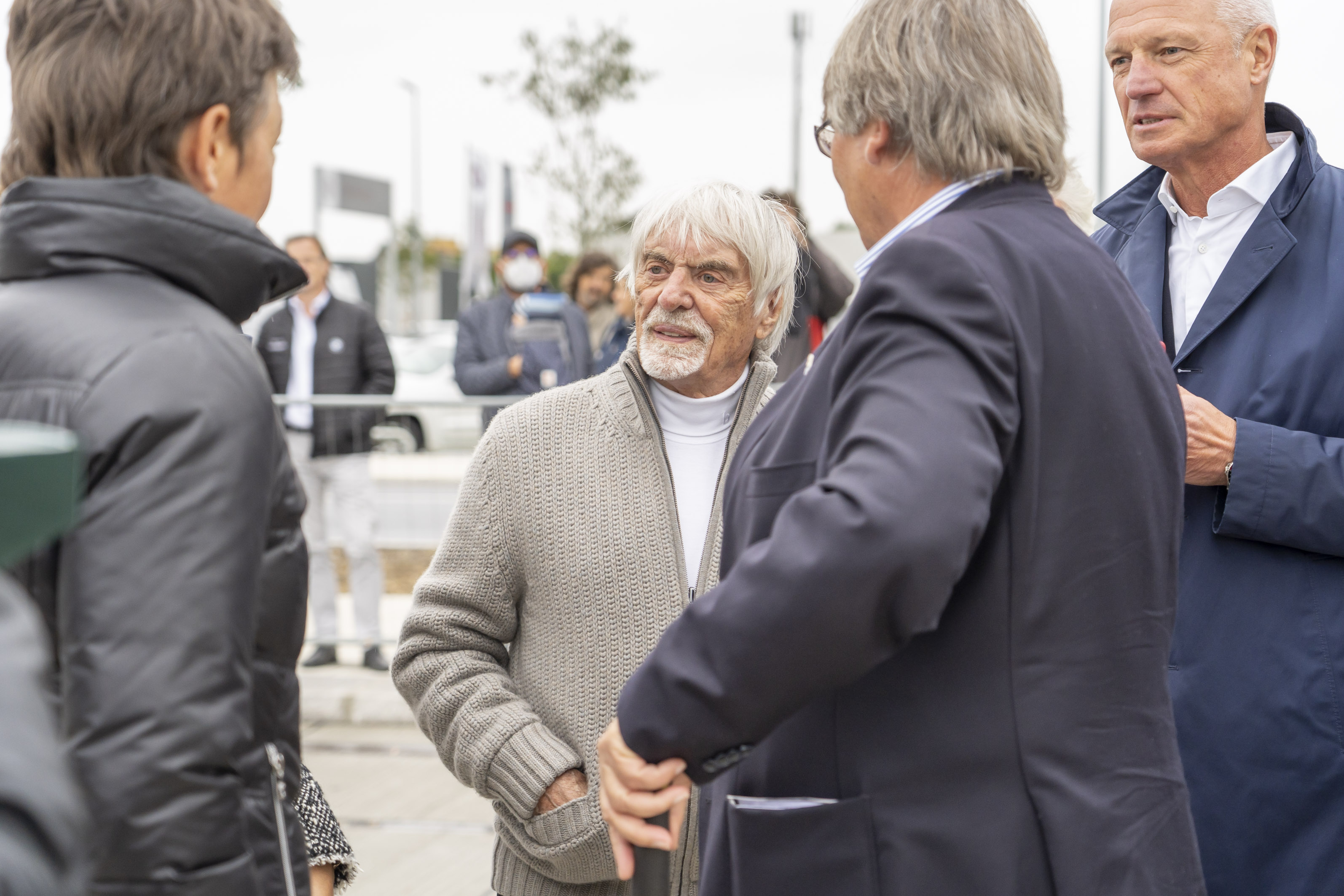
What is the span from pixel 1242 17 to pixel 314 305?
242 inches

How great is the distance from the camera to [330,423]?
24.4 ft

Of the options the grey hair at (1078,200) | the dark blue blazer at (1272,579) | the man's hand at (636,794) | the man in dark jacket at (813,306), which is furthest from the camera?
the man in dark jacket at (813,306)

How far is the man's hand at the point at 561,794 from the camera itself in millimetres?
2363

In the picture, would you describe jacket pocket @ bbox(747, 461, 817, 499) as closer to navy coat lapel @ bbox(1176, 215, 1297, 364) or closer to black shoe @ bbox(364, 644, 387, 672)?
navy coat lapel @ bbox(1176, 215, 1297, 364)

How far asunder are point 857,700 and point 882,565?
0.26 meters

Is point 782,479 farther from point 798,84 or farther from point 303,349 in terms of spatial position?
point 798,84

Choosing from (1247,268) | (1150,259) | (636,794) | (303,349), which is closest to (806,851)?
(636,794)

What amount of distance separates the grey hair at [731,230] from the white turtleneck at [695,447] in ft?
0.65

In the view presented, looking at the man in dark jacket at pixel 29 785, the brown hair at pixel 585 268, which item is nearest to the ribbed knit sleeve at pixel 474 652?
the man in dark jacket at pixel 29 785

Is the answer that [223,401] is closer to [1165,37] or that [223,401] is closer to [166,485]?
[166,485]

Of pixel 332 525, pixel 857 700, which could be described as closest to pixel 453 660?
pixel 857 700

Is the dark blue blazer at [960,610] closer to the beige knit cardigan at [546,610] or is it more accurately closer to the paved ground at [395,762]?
the beige knit cardigan at [546,610]

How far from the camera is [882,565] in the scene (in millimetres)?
1428

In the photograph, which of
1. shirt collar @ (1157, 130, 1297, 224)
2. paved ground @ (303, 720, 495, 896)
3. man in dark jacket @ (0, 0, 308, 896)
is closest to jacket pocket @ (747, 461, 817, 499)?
man in dark jacket @ (0, 0, 308, 896)
